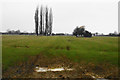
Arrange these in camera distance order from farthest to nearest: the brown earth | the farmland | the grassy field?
the grassy field
the farmland
the brown earth

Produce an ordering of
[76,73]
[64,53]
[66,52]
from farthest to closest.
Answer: [66,52] < [64,53] < [76,73]

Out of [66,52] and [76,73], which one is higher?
[66,52]

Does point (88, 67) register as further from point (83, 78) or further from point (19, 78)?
point (19, 78)

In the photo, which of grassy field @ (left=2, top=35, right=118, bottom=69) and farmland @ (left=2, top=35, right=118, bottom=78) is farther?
grassy field @ (left=2, top=35, right=118, bottom=69)

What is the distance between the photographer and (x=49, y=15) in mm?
72500

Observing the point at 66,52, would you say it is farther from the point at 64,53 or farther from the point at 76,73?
the point at 76,73

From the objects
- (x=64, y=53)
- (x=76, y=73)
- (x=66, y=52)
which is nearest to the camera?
(x=76, y=73)

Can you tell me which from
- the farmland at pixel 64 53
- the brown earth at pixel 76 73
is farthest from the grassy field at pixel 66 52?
the brown earth at pixel 76 73

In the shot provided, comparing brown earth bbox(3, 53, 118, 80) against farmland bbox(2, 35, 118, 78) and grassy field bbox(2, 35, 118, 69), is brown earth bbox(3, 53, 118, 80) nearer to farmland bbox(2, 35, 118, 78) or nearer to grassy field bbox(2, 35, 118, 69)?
farmland bbox(2, 35, 118, 78)

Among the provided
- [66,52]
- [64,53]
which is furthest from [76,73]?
[66,52]

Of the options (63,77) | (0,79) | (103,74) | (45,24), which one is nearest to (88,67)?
(103,74)

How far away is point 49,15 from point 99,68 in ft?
214

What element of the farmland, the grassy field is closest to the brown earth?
the farmland

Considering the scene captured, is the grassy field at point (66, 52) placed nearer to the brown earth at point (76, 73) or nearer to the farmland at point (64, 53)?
the farmland at point (64, 53)
